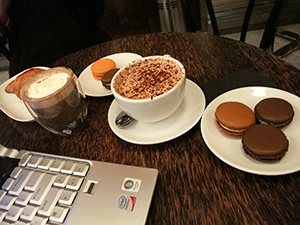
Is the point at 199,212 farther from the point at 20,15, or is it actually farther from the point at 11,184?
the point at 20,15

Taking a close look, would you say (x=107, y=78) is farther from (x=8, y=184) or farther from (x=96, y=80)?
(x=8, y=184)

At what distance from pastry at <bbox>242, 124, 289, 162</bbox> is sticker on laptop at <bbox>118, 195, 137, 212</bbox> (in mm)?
259

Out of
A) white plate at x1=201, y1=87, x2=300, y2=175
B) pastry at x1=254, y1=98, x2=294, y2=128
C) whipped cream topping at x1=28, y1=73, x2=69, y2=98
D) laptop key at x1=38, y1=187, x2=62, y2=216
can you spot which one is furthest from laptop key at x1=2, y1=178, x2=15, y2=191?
pastry at x1=254, y1=98, x2=294, y2=128

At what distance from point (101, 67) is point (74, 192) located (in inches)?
18.1

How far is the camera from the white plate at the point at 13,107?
30.1 inches

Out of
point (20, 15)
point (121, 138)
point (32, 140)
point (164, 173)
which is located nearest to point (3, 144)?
point (32, 140)

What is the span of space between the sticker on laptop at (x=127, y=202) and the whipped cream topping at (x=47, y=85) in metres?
0.35

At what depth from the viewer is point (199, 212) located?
45cm

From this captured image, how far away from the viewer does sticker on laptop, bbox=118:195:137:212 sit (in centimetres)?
47

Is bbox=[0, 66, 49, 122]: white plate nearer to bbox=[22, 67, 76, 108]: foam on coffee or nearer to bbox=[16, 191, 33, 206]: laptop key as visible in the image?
bbox=[22, 67, 76, 108]: foam on coffee

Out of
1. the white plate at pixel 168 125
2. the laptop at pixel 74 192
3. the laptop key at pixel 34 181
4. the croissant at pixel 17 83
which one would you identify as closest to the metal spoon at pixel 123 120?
the white plate at pixel 168 125

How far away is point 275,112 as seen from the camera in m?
0.53

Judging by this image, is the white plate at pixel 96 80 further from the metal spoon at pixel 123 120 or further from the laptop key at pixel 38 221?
the laptop key at pixel 38 221

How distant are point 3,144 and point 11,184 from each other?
0.19 metres
